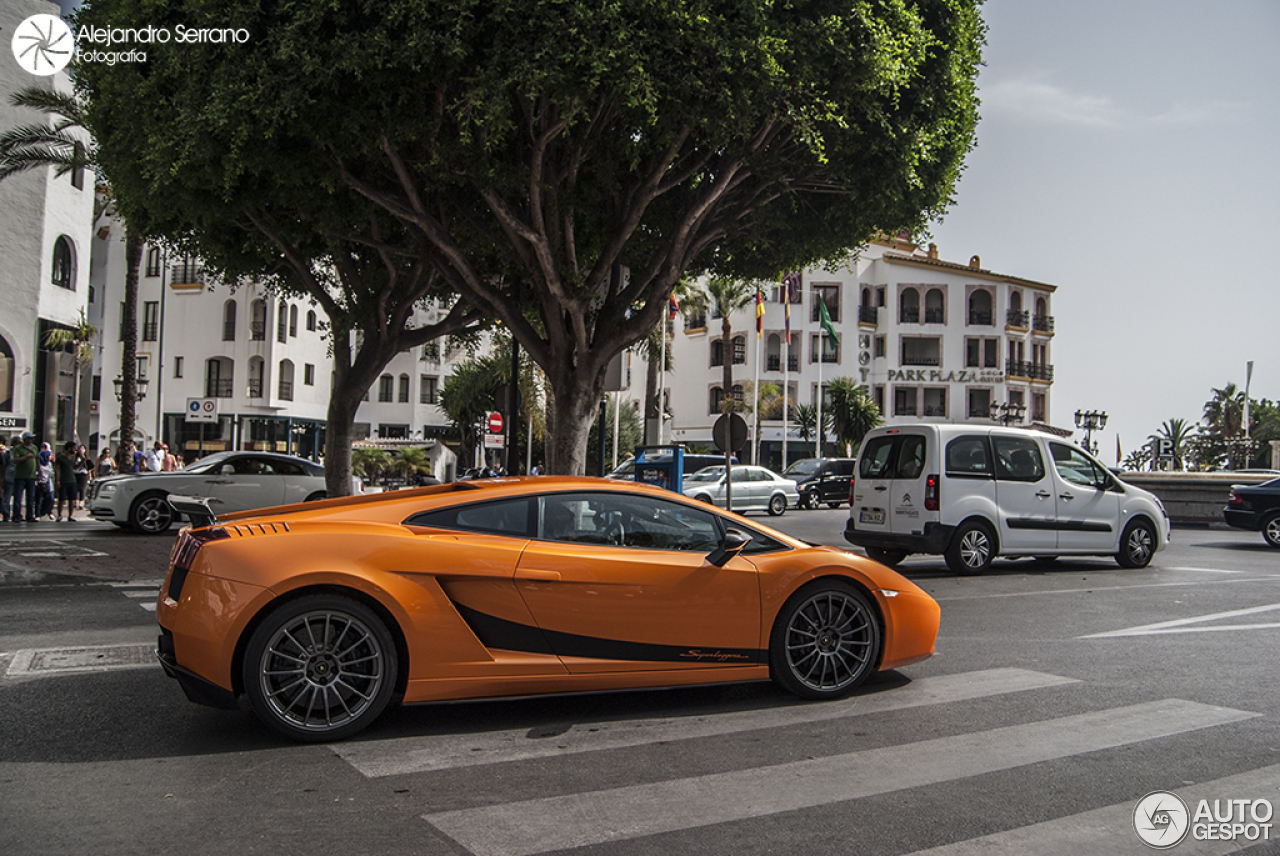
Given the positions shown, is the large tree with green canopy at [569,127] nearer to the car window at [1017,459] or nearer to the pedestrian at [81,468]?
the car window at [1017,459]

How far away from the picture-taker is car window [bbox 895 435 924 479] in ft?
43.1

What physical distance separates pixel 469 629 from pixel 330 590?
724 millimetres

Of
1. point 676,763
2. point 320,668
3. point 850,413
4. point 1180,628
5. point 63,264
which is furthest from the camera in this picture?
point 850,413

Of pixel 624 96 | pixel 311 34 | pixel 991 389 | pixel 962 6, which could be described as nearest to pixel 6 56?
pixel 311 34

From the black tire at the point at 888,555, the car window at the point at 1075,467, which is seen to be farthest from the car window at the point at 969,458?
the black tire at the point at 888,555

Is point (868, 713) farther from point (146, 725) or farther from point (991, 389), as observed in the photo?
point (991, 389)

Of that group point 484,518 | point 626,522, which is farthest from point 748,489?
point 484,518

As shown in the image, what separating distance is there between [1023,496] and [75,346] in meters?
28.9

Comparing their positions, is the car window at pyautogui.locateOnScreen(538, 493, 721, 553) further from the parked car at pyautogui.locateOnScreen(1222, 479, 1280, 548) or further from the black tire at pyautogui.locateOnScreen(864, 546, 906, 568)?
the parked car at pyautogui.locateOnScreen(1222, 479, 1280, 548)

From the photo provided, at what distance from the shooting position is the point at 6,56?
94.8 feet

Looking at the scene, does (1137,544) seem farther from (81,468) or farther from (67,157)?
(67,157)

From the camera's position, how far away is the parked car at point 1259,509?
19.9 meters

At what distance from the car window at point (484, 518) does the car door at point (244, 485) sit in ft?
46.7

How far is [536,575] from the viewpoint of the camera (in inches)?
212
